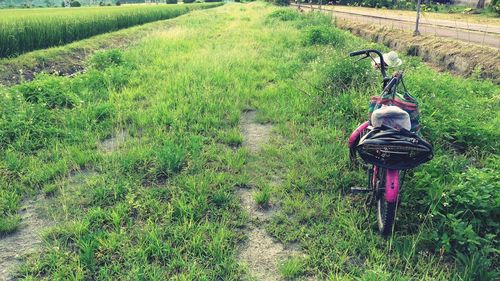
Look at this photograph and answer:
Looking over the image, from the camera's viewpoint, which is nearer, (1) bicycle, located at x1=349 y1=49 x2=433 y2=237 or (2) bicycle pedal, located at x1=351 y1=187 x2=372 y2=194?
(1) bicycle, located at x1=349 y1=49 x2=433 y2=237

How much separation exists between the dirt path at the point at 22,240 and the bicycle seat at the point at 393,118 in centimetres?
365

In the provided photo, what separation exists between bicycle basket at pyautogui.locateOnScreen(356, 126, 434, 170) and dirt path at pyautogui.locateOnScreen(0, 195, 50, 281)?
3.47 meters

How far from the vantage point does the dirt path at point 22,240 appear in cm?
302

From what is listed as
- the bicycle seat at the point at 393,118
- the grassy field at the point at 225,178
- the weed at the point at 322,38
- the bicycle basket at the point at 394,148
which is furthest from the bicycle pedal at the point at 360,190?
the weed at the point at 322,38

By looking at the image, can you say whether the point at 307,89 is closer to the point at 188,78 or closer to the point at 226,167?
the point at 188,78

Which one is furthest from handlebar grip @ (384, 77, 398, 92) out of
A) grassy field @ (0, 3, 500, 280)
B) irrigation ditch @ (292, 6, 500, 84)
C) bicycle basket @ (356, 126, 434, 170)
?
irrigation ditch @ (292, 6, 500, 84)

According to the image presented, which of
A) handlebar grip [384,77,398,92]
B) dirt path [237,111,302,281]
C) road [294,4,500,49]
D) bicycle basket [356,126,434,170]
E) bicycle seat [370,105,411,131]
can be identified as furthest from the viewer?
road [294,4,500,49]

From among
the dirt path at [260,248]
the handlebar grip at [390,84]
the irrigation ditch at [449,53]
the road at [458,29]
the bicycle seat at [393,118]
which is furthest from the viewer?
the road at [458,29]

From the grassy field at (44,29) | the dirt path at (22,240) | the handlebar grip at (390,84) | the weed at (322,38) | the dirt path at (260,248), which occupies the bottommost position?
the dirt path at (260,248)

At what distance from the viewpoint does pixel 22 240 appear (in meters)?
3.35

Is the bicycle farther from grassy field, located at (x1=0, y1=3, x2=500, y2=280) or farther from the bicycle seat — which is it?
grassy field, located at (x1=0, y1=3, x2=500, y2=280)

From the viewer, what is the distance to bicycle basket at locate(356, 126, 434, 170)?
2658 mm

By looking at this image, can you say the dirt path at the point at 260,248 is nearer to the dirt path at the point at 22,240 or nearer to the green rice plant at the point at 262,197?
the green rice plant at the point at 262,197

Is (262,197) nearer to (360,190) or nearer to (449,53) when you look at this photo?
(360,190)
